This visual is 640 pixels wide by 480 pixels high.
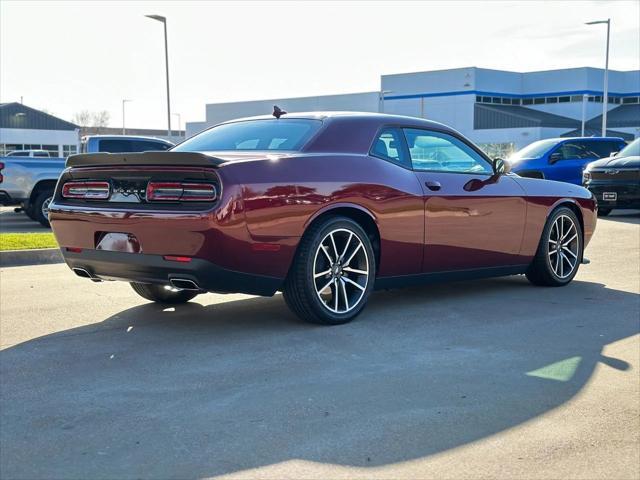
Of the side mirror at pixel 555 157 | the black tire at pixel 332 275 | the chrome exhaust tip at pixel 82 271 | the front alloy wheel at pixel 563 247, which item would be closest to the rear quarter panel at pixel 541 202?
the front alloy wheel at pixel 563 247

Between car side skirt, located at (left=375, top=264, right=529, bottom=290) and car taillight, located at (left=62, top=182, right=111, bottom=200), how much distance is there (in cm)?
200

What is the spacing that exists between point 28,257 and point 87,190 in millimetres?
4356

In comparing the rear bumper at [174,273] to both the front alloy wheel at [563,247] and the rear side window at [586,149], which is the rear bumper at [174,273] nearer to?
the front alloy wheel at [563,247]

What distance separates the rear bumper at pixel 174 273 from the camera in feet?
15.8

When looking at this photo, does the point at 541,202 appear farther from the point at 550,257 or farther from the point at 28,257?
the point at 28,257

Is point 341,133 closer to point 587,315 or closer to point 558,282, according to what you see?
point 587,315

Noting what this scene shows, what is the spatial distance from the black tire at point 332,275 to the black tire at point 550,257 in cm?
218

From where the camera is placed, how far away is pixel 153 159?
4965 mm

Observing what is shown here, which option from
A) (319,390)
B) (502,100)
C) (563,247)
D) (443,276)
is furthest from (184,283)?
(502,100)

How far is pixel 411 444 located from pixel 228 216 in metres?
2.00

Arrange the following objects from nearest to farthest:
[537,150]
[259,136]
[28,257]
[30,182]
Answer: [259,136] → [28,257] → [30,182] → [537,150]

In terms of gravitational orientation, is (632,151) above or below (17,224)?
above

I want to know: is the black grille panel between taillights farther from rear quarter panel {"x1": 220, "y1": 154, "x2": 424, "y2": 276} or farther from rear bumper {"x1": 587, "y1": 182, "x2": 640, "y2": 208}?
rear bumper {"x1": 587, "y1": 182, "x2": 640, "y2": 208}

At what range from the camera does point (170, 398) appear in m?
3.85
